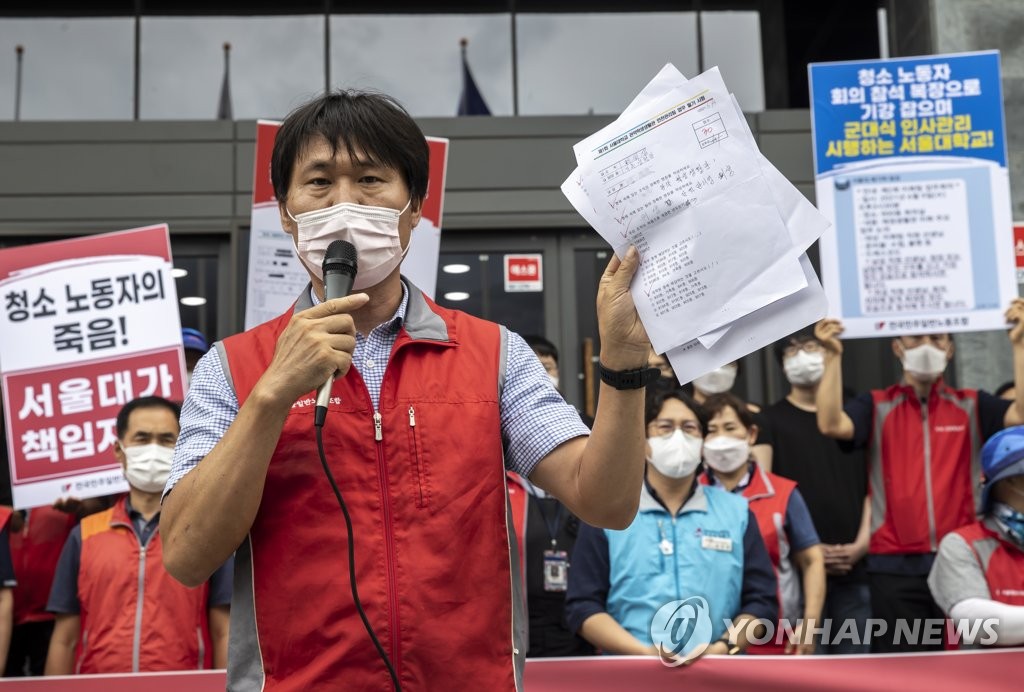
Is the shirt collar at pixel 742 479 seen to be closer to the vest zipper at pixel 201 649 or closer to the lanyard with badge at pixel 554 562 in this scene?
the lanyard with badge at pixel 554 562

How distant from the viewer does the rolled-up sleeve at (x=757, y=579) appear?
4.38 metres

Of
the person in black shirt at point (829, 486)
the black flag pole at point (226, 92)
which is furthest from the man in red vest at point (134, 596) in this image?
the black flag pole at point (226, 92)

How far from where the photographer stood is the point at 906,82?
5672 mm

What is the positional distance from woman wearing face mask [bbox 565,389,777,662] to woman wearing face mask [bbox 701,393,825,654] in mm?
340

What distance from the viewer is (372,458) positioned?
1904mm

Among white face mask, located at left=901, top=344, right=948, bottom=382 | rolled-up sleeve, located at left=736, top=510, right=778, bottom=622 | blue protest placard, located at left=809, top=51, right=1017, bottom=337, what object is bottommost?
rolled-up sleeve, located at left=736, top=510, right=778, bottom=622

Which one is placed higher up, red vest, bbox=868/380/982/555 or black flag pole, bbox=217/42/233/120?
black flag pole, bbox=217/42/233/120

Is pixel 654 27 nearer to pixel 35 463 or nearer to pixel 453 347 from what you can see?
pixel 35 463

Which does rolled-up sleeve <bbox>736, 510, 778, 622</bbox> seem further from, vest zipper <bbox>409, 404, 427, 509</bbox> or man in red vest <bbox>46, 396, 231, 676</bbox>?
→ vest zipper <bbox>409, 404, 427, 509</bbox>

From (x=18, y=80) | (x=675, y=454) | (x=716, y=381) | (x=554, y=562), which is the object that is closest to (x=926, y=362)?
(x=716, y=381)

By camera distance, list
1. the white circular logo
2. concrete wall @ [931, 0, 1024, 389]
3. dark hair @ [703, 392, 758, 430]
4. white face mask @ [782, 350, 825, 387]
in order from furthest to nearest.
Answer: concrete wall @ [931, 0, 1024, 389], white face mask @ [782, 350, 825, 387], dark hair @ [703, 392, 758, 430], the white circular logo

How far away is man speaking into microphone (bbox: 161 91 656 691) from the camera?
1830 millimetres

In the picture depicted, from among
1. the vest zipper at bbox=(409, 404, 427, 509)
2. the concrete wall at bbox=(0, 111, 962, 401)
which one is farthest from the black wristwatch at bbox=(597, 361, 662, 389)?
the concrete wall at bbox=(0, 111, 962, 401)

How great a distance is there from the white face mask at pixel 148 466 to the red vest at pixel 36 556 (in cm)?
77
